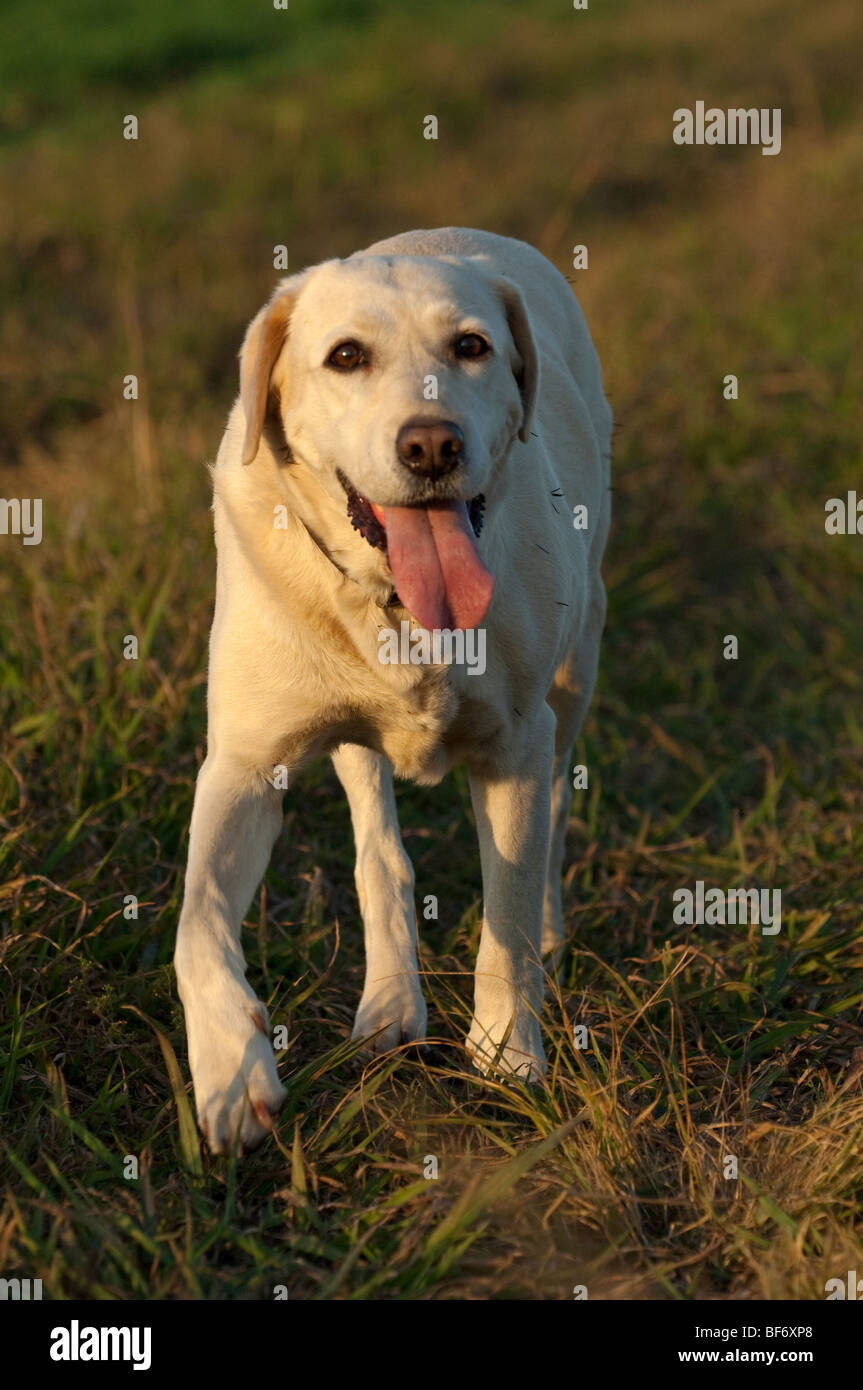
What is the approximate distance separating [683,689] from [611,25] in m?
13.0

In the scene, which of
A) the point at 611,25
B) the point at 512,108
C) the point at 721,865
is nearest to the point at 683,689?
the point at 721,865

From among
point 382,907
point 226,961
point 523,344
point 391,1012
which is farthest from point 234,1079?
point 523,344

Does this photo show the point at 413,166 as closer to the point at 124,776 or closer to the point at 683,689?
the point at 683,689

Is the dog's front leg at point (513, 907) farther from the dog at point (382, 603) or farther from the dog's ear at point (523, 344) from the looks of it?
the dog's ear at point (523, 344)

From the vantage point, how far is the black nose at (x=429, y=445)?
2967 millimetres

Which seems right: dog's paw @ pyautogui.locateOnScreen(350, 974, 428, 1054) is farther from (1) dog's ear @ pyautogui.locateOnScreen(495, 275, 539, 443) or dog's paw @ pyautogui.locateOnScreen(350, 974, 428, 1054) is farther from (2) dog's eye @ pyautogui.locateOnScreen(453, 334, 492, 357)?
(2) dog's eye @ pyautogui.locateOnScreen(453, 334, 492, 357)

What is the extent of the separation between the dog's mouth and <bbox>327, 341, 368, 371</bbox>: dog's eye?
0.30 metres

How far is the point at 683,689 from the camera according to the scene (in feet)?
19.9

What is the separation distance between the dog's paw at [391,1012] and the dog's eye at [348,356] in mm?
1470

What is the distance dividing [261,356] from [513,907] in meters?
1.35

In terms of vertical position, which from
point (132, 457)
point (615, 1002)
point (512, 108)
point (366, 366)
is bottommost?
point (615, 1002)

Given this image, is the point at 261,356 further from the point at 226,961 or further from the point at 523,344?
the point at 226,961

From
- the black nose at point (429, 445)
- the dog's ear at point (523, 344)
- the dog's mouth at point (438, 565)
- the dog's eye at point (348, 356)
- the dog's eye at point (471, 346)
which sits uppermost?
the dog's ear at point (523, 344)

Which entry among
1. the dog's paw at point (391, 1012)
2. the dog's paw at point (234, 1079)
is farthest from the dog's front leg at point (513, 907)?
the dog's paw at point (234, 1079)
